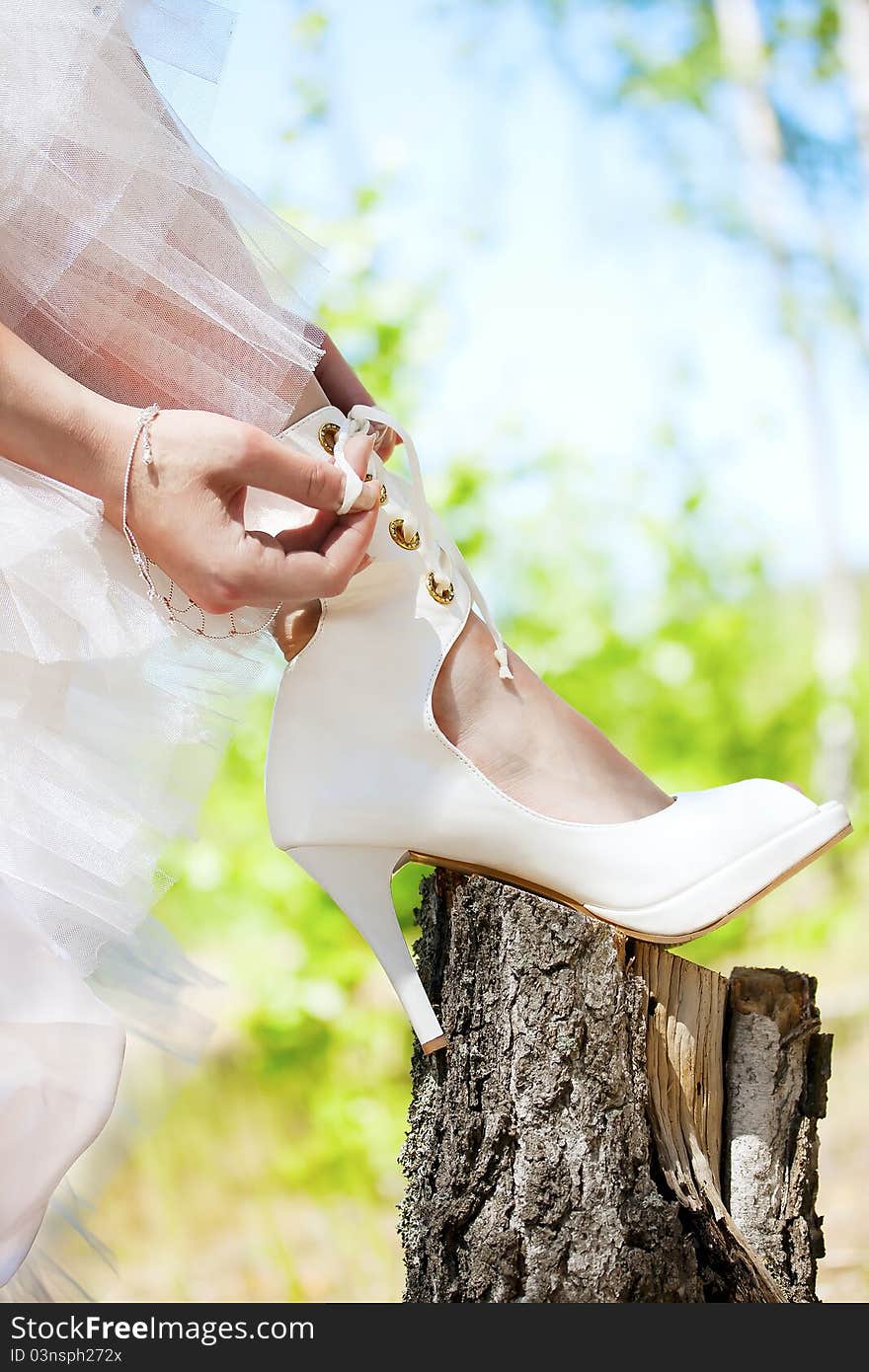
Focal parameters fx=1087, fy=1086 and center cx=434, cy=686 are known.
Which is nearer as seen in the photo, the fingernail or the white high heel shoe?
the fingernail

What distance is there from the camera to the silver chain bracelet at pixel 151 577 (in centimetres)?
72

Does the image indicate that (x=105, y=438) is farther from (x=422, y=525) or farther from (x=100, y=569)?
(x=422, y=525)

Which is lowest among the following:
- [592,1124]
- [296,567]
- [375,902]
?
[592,1124]

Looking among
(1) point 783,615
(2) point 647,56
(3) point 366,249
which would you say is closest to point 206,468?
(3) point 366,249

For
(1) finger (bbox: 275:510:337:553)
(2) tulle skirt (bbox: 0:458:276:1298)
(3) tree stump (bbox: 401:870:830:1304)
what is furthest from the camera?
(3) tree stump (bbox: 401:870:830:1304)

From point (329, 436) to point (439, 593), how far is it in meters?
0.16

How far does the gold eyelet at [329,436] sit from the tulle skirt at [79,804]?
0.16 metres

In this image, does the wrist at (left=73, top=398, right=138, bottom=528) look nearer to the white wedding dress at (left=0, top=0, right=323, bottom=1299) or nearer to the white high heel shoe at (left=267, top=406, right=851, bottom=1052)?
the white wedding dress at (left=0, top=0, right=323, bottom=1299)

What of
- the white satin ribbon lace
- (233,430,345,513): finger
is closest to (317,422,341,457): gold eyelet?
the white satin ribbon lace

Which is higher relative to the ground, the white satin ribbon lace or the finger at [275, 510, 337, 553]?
the white satin ribbon lace

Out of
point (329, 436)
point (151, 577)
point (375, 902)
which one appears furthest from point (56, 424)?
point (375, 902)

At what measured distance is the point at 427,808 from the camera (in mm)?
934

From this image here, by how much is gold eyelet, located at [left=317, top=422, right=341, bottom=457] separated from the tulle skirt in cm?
16

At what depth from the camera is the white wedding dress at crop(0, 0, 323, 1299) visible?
0.69 m
